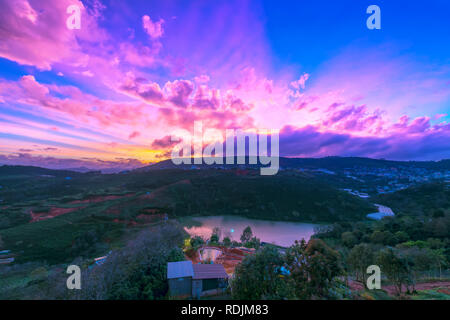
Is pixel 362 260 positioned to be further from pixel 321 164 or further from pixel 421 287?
pixel 321 164

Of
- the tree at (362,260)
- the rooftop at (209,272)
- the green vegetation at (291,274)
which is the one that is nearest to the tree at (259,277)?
the green vegetation at (291,274)

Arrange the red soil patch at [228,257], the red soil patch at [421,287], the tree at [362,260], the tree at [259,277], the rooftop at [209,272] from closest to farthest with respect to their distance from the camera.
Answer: the tree at [259,277]
the red soil patch at [421,287]
the rooftop at [209,272]
the tree at [362,260]
the red soil patch at [228,257]

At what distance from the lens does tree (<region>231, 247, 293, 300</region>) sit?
5801mm

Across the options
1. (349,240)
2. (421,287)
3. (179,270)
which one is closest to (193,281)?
(179,270)

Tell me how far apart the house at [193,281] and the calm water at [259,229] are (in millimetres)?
15135

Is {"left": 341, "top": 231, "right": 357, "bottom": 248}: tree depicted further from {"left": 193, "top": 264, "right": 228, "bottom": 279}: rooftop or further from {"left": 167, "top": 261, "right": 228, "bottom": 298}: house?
{"left": 167, "top": 261, "right": 228, "bottom": 298}: house

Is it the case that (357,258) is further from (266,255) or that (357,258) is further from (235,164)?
(235,164)

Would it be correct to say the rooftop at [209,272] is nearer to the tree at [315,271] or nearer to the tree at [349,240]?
the tree at [315,271]

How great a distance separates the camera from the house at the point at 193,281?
7609mm

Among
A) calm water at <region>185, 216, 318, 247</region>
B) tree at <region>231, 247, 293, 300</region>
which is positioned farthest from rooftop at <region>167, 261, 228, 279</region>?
calm water at <region>185, 216, 318, 247</region>

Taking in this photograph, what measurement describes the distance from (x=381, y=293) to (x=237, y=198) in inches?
1413

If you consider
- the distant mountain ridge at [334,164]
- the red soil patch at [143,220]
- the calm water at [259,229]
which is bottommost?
the calm water at [259,229]

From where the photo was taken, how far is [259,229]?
94.1ft
